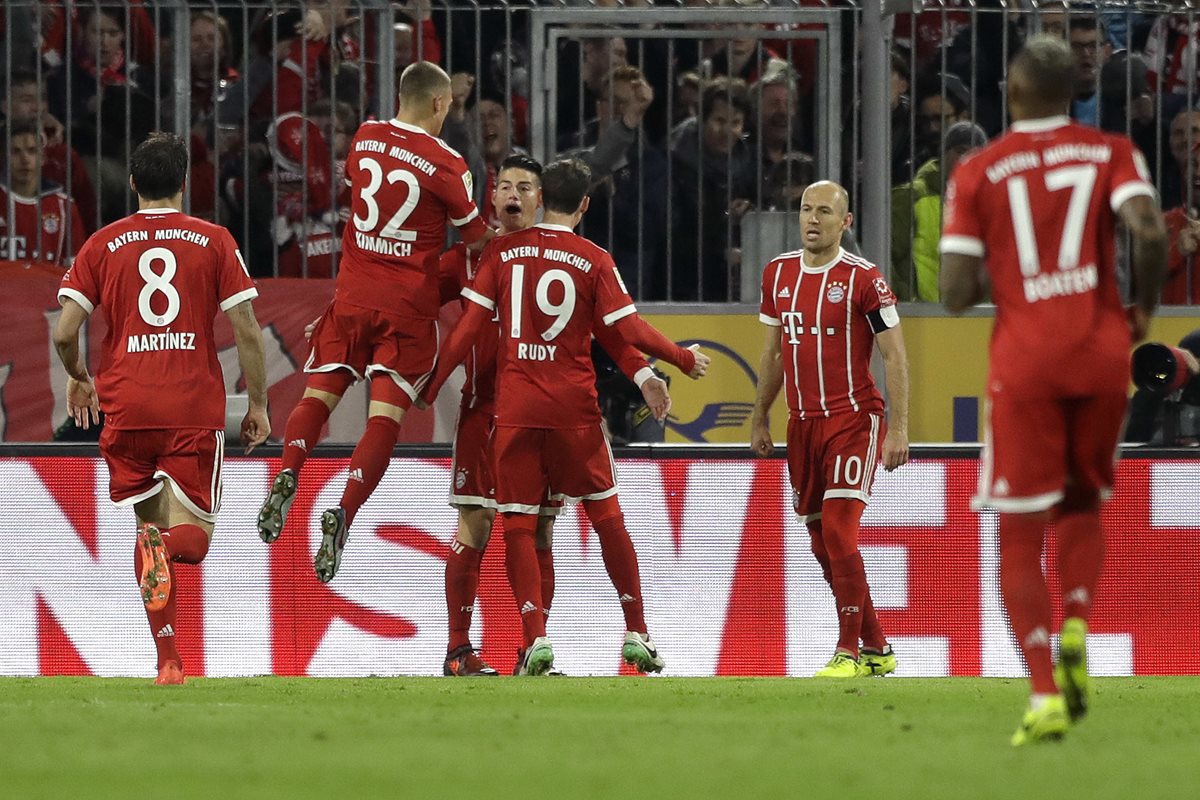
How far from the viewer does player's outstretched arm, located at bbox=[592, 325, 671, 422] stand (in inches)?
335

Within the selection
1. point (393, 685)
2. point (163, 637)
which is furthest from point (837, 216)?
point (163, 637)

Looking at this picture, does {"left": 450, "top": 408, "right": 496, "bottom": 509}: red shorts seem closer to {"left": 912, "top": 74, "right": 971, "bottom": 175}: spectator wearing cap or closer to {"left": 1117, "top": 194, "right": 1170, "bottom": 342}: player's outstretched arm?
{"left": 912, "top": 74, "right": 971, "bottom": 175}: spectator wearing cap

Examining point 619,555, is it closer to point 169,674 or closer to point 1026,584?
point 169,674

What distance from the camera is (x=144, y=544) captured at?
7.25 meters

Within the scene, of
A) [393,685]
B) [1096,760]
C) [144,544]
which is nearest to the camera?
[1096,760]

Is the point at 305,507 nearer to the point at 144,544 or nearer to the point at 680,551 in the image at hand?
the point at 680,551

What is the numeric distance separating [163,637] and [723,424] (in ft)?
12.5

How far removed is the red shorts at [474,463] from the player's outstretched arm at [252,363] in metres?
1.23

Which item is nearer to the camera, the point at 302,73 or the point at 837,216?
the point at 837,216

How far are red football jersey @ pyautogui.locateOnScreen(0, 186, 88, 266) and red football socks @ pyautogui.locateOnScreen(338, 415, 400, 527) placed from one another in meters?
2.72

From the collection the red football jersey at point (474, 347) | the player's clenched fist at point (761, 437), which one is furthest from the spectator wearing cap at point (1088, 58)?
the red football jersey at point (474, 347)

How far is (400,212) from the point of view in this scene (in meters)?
8.50

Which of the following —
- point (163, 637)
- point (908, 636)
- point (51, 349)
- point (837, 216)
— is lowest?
point (908, 636)

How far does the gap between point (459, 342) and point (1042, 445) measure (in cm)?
364
